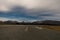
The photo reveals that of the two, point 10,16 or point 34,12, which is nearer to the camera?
point 10,16

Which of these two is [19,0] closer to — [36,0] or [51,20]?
[36,0]

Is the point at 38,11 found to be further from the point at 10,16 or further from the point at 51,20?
the point at 10,16

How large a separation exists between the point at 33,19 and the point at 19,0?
828mm

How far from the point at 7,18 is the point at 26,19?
630mm

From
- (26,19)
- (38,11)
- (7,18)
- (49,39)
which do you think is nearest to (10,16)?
(7,18)

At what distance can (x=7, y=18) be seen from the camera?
5.96 m

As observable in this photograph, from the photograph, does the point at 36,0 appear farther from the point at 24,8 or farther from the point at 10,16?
the point at 10,16

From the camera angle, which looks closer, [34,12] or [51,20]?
[51,20]

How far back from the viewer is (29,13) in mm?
6266

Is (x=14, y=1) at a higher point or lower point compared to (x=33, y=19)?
higher

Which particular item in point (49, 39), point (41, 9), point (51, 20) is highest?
point (41, 9)

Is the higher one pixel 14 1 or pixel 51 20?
pixel 14 1

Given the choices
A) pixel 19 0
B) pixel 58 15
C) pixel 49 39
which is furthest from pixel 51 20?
pixel 19 0

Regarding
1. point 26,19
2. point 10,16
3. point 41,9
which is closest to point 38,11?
point 41,9
